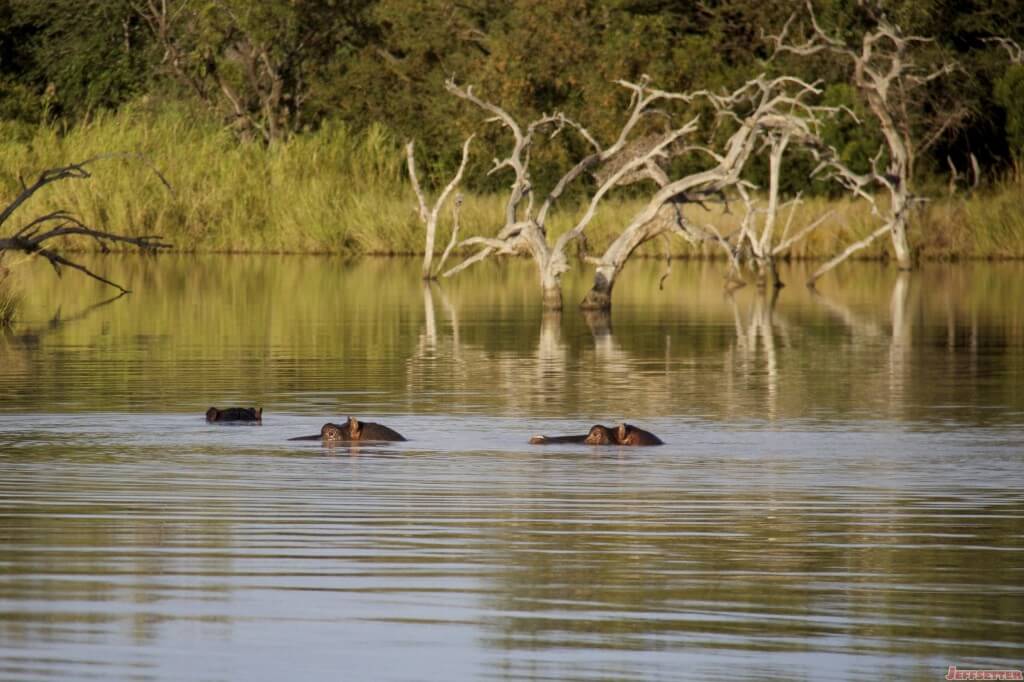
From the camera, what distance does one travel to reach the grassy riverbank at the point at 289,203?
156 feet

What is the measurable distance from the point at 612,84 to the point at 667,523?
1708 inches

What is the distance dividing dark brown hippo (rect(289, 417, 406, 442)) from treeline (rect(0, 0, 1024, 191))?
35.7 m

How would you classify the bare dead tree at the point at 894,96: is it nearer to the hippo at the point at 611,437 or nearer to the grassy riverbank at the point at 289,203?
the grassy riverbank at the point at 289,203

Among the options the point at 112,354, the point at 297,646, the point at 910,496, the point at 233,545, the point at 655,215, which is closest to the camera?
the point at 297,646

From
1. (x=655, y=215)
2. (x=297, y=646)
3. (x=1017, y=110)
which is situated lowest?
(x=297, y=646)

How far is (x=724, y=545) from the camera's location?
33.7ft

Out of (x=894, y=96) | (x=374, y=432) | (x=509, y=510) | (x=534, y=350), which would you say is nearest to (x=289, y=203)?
(x=894, y=96)

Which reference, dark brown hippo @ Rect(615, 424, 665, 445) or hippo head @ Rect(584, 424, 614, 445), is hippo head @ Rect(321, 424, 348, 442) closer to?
hippo head @ Rect(584, 424, 614, 445)

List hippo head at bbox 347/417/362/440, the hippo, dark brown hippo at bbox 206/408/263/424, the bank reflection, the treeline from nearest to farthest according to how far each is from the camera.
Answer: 1. hippo head at bbox 347/417/362/440
2. the hippo
3. dark brown hippo at bbox 206/408/263/424
4. the bank reflection
5. the treeline

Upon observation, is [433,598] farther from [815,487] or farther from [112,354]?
[112,354]

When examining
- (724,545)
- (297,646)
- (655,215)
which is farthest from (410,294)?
(297,646)

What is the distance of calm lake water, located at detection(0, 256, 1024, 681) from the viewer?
781 cm

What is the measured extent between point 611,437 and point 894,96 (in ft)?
118

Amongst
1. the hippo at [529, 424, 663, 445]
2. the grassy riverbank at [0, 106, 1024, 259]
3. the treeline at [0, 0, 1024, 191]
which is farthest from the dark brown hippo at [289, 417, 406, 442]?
the treeline at [0, 0, 1024, 191]
